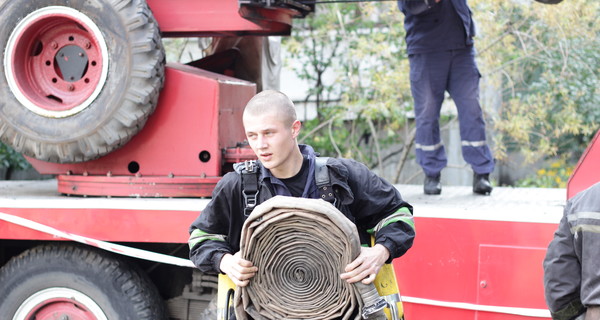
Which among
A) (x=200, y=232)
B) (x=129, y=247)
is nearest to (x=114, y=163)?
(x=129, y=247)

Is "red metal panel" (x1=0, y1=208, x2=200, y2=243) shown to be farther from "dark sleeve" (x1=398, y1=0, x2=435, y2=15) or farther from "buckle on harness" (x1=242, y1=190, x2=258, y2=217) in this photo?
"dark sleeve" (x1=398, y1=0, x2=435, y2=15)

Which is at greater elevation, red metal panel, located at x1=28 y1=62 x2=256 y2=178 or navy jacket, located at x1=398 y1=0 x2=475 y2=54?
navy jacket, located at x1=398 y1=0 x2=475 y2=54

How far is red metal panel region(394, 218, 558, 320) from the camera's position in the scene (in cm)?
357

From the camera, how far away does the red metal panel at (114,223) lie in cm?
396

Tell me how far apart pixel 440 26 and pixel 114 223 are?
2.33 m

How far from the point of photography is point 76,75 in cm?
432

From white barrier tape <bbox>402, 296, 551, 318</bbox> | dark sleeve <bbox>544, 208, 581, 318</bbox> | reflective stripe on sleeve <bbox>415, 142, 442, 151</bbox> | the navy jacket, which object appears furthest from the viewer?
reflective stripe on sleeve <bbox>415, 142, 442, 151</bbox>

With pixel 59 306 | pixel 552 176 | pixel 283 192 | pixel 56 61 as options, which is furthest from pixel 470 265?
pixel 552 176

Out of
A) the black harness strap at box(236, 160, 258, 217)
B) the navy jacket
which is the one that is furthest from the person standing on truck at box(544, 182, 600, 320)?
the navy jacket

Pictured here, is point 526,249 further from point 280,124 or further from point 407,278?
point 280,124

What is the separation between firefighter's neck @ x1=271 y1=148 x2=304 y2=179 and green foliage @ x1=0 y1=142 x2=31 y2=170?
217 inches

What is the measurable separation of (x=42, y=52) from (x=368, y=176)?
231 cm

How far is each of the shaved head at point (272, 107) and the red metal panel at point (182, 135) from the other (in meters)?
1.43

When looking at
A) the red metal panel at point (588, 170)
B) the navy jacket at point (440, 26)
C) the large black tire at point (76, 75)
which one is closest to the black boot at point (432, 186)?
the navy jacket at point (440, 26)
